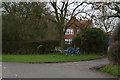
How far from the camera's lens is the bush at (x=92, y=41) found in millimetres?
24469

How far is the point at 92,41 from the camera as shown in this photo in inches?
970

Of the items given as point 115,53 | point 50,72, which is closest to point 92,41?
point 115,53

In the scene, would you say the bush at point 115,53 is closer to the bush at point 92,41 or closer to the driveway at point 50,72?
the driveway at point 50,72

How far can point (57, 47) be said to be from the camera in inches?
1085

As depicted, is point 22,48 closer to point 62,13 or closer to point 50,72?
point 62,13

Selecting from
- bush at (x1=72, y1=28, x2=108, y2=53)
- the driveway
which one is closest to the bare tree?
bush at (x1=72, y1=28, x2=108, y2=53)

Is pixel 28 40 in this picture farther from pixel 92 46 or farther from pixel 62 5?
pixel 92 46

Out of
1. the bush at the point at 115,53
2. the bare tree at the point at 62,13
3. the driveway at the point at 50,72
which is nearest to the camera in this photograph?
the driveway at the point at 50,72

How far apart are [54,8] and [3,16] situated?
300 inches

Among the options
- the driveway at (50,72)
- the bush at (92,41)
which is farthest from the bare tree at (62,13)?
the driveway at (50,72)

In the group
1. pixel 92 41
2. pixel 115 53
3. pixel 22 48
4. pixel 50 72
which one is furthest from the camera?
pixel 22 48

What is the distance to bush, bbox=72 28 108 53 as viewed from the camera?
80.3ft

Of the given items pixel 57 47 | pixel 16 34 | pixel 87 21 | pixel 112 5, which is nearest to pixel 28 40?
pixel 16 34

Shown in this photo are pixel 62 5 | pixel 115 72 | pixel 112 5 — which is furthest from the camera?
pixel 62 5
